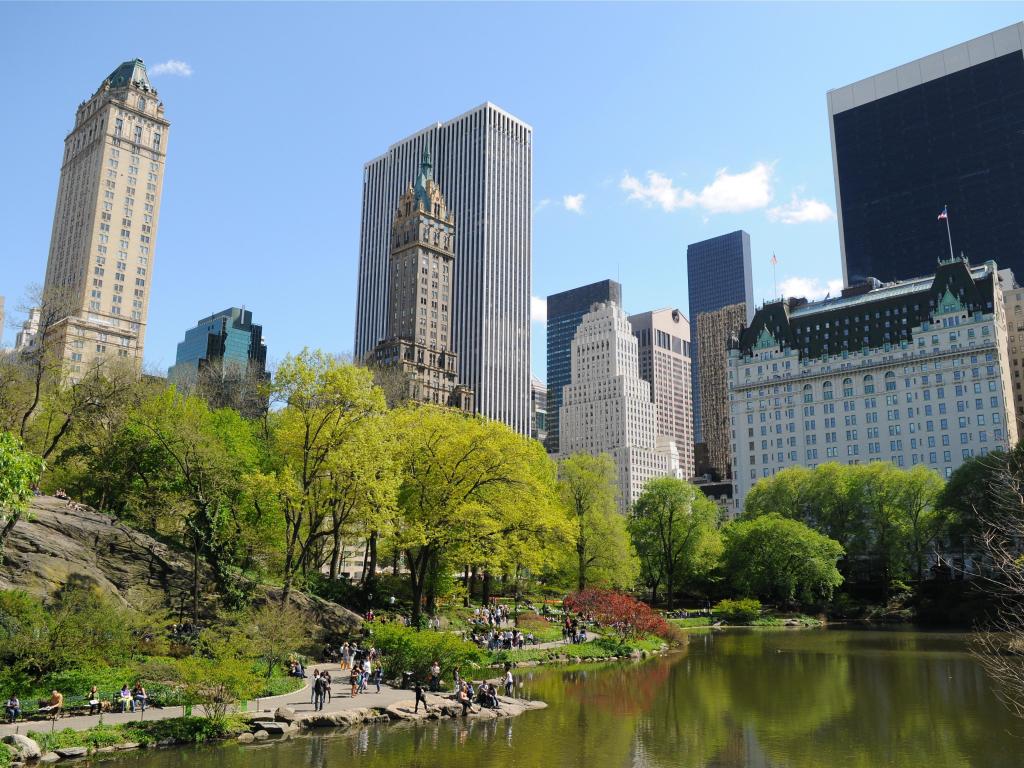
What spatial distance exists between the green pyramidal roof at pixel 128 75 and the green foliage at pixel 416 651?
5885 inches

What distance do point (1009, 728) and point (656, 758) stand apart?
15.7 metres

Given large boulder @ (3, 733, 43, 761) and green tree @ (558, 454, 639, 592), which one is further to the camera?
→ green tree @ (558, 454, 639, 592)

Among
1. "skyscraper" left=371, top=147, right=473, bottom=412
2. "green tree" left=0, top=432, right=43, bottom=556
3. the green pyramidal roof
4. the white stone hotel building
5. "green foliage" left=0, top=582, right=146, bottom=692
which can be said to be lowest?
"green foliage" left=0, top=582, right=146, bottom=692

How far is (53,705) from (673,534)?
3037 inches

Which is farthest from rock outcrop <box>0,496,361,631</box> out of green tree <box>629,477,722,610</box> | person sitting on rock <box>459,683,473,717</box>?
green tree <box>629,477,722,610</box>

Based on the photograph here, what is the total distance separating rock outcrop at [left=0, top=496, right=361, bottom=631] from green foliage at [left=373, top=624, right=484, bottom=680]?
21.0 ft

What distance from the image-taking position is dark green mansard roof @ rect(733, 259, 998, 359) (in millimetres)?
141875

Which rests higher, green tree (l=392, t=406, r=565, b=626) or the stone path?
green tree (l=392, t=406, r=565, b=626)

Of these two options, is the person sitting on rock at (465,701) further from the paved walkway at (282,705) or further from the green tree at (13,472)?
the green tree at (13,472)

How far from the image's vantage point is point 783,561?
89938 millimetres

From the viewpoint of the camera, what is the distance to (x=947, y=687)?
41438 mm

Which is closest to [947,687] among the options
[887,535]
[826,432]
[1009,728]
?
[1009,728]

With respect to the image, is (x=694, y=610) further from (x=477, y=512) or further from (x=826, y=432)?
(x=826, y=432)

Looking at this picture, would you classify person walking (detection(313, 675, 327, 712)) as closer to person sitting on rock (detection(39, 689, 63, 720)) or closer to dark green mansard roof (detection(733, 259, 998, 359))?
person sitting on rock (detection(39, 689, 63, 720))
